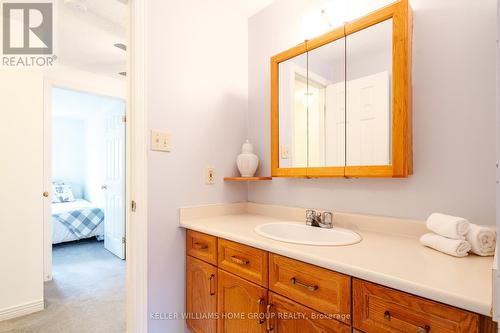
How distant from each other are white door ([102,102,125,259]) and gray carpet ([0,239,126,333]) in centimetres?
26

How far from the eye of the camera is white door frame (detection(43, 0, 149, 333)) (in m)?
1.35

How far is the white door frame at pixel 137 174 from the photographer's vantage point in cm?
135

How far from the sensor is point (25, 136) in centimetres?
200

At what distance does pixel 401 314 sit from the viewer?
0.70m

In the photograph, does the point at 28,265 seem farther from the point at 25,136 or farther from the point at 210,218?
the point at 210,218

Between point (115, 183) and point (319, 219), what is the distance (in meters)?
2.91

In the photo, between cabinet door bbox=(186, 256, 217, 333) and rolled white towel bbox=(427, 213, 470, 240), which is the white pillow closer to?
cabinet door bbox=(186, 256, 217, 333)

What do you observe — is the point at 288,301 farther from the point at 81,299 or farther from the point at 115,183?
the point at 115,183

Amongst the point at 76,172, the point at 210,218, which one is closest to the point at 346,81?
the point at 210,218

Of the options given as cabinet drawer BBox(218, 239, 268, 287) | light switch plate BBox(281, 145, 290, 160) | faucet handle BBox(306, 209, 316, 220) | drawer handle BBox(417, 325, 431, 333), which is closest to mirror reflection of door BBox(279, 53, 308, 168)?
light switch plate BBox(281, 145, 290, 160)

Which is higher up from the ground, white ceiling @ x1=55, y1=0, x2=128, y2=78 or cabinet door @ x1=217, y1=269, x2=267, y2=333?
white ceiling @ x1=55, y1=0, x2=128, y2=78

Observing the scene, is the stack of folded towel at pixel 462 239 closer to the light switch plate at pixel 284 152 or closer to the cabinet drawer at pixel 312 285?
the cabinet drawer at pixel 312 285

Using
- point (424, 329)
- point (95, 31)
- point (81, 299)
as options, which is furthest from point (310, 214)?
point (95, 31)

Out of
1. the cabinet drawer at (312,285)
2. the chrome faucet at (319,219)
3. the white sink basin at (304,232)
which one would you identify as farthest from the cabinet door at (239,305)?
the chrome faucet at (319,219)
